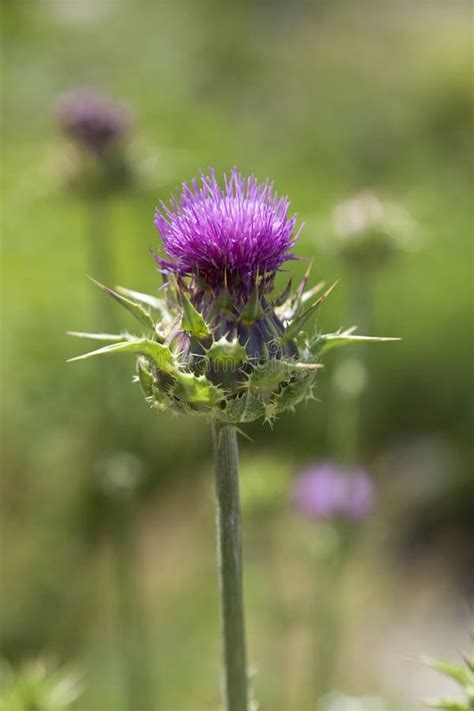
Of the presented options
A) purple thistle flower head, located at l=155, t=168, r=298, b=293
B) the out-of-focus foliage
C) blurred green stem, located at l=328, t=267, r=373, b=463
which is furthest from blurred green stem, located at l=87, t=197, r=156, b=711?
purple thistle flower head, located at l=155, t=168, r=298, b=293

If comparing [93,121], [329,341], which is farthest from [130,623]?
[329,341]

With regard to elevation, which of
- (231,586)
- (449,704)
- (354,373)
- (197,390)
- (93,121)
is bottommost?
(449,704)

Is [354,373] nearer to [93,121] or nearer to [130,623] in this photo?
[130,623]

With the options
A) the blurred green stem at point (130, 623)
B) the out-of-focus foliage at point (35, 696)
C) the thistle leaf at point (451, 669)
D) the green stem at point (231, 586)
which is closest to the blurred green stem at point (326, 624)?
the blurred green stem at point (130, 623)

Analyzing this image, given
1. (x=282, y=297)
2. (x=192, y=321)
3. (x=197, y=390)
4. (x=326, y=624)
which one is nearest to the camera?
(x=197, y=390)

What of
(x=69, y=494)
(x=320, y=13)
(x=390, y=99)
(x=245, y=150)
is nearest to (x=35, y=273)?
(x=69, y=494)

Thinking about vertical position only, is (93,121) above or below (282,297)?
above

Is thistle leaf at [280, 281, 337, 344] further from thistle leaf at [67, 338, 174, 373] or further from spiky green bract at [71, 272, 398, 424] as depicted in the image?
thistle leaf at [67, 338, 174, 373]
